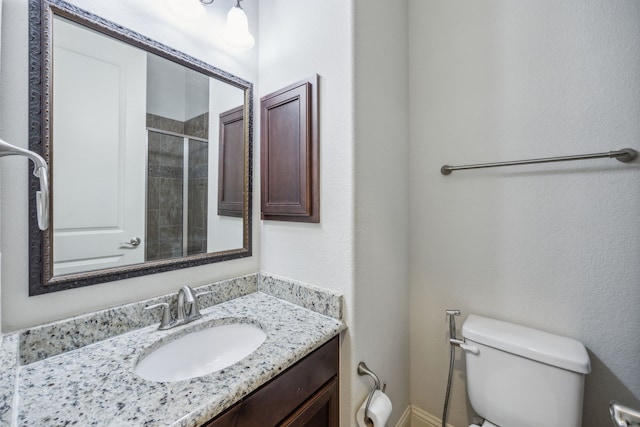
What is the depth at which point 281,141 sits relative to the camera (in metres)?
1.20

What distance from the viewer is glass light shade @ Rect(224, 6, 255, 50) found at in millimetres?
1122

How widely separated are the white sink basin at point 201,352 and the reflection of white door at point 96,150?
0.35 meters

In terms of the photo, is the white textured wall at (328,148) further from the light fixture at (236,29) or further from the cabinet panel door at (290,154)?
the light fixture at (236,29)

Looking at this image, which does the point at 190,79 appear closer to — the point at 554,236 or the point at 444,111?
the point at 444,111

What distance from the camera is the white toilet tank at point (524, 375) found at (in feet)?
2.95

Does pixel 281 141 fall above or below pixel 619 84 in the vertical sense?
below

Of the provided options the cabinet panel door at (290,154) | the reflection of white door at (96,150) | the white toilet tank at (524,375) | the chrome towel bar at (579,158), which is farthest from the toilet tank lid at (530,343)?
the reflection of white door at (96,150)

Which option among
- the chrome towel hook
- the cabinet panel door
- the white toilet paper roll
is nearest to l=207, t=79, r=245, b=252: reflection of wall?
the cabinet panel door

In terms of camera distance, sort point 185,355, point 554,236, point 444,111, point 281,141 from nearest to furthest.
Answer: point 185,355, point 554,236, point 281,141, point 444,111

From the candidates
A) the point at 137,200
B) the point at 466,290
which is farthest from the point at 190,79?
the point at 466,290

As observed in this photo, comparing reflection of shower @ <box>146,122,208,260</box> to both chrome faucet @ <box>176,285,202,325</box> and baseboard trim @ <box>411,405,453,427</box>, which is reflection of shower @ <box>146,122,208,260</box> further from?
baseboard trim @ <box>411,405,453,427</box>

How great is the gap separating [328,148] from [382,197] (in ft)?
1.11

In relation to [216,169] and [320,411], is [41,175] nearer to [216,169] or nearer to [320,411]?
[216,169]

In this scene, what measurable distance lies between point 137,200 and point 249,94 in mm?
722
